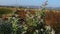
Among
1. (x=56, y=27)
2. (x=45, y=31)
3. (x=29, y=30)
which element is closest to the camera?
(x=45, y=31)

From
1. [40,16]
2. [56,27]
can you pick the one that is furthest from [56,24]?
[40,16]

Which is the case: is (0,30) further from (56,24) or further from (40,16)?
(56,24)

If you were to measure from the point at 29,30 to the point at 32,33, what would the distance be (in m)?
0.08

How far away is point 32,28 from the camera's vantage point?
3824 mm

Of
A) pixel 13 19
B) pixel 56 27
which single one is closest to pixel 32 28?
pixel 13 19

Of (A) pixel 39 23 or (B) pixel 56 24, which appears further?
(B) pixel 56 24

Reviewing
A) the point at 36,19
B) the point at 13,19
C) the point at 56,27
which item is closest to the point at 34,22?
the point at 36,19

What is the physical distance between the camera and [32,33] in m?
3.75

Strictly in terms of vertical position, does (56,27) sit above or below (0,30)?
below

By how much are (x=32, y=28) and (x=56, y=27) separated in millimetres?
13868

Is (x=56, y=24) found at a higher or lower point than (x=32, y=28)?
lower

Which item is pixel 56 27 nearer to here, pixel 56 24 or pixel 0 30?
pixel 56 24

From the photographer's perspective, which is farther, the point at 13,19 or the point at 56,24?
the point at 56,24

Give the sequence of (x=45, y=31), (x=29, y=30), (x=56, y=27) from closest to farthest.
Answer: (x=45, y=31), (x=29, y=30), (x=56, y=27)
